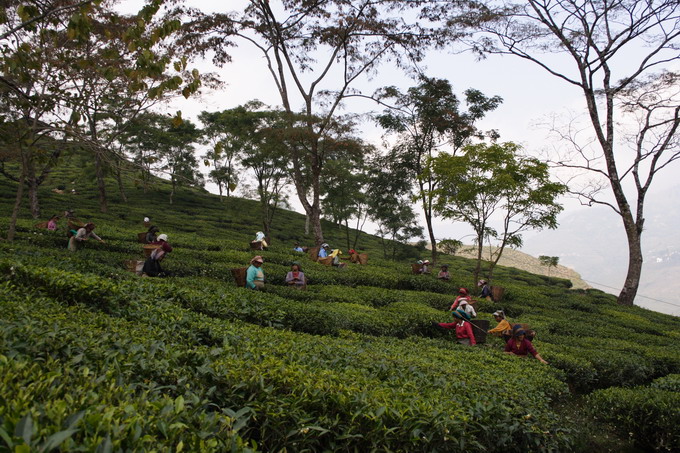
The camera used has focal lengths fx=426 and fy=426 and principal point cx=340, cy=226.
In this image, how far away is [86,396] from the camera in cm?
256

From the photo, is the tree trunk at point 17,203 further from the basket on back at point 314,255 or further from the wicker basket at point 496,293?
the wicker basket at point 496,293

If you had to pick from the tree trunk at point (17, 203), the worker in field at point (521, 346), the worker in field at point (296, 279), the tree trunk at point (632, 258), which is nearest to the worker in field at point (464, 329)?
the worker in field at point (521, 346)

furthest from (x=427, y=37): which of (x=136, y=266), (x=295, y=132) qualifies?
(x=136, y=266)

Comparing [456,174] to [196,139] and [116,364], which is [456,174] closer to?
[116,364]

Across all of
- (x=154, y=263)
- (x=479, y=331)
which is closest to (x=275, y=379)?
(x=479, y=331)

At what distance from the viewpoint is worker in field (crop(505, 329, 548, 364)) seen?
8.62 meters

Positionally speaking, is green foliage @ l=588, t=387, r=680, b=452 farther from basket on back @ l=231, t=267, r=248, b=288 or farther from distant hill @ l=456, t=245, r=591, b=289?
distant hill @ l=456, t=245, r=591, b=289

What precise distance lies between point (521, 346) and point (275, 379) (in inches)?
255

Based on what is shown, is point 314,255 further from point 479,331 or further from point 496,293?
point 479,331

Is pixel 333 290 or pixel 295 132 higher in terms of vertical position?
pixel 295 132

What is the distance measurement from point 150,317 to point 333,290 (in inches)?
295

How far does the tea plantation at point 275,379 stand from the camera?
8.41ft

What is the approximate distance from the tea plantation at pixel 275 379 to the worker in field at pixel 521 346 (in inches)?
19.3

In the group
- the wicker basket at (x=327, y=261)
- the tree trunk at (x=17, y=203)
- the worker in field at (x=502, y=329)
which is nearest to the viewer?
the worker in field at (x=502, y=329)
